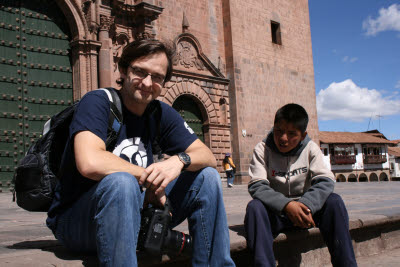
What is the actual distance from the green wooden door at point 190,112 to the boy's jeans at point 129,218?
13.3 meters

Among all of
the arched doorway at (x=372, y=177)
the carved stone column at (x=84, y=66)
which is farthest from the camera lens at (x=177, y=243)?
the arched doorway at (x=372, y=177)

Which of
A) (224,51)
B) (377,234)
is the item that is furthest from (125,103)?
(224,51)

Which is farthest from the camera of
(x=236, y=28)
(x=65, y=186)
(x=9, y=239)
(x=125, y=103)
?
(x=236, y=28)

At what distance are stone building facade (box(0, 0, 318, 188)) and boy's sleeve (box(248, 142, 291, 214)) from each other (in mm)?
9668

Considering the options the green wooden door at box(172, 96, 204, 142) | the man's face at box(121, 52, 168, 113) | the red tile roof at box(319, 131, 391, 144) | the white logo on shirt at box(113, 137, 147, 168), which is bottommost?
the white logo on shirt at box(113, 137, 147, 168)

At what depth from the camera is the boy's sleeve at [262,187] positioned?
2631 millimetres

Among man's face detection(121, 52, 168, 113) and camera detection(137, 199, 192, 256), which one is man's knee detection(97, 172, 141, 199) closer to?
camera detection(137, 199, 192, 256)

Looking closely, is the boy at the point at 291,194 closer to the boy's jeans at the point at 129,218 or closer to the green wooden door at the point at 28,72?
the boy's jeans at the point at 129,218

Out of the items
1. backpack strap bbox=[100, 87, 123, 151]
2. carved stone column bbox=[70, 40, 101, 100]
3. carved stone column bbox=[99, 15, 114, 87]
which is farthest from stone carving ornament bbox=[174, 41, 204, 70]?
backpack strap bbox=[100, 87, 123, 151]

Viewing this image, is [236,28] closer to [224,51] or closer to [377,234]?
[224,51]

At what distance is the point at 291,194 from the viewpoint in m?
2.93

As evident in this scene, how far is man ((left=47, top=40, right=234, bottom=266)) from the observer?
178 centimetres

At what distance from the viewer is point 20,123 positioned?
1114 centimetres

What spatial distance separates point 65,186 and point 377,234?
114 inches
